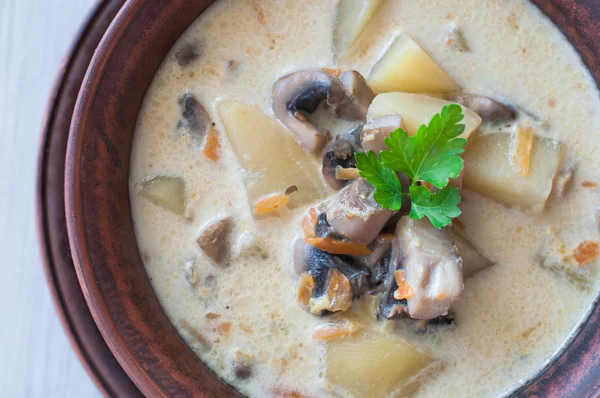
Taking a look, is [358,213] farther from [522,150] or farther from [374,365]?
[522,150]

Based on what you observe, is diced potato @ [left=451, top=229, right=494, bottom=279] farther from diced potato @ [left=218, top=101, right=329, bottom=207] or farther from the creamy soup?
diced potato @ [left=218, top=101, right=329, bottom=207]

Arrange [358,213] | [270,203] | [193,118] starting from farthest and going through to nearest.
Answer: [193,118], [270,203], [358,213]

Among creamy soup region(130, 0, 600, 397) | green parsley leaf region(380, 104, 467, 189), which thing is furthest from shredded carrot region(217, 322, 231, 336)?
green parsley leaf region(380, 104, 467, 189)

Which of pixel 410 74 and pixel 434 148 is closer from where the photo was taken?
pixel 434 148

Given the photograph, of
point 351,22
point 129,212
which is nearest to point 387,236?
point 351,22

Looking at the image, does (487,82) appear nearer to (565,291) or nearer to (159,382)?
(565,291)

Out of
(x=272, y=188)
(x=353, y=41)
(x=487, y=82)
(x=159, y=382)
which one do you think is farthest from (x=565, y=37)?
(x=159, y=382)

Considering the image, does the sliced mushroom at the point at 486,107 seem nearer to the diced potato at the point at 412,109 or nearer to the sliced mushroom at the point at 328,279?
the diced potato at the point at 412,109
